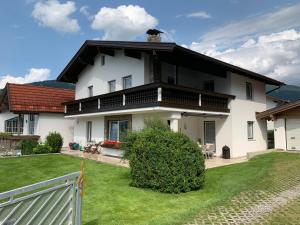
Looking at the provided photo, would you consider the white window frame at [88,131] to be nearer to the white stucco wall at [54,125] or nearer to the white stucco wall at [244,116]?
the white stucco wall at [54,125]

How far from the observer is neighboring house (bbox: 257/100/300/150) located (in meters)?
19.7

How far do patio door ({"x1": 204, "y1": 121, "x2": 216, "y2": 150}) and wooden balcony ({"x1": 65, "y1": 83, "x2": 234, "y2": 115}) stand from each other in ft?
6.14

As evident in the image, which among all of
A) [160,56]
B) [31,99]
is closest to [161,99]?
[160,56]

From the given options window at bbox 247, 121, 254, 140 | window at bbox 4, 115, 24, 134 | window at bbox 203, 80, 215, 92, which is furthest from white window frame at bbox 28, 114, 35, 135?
window at bbox 247, 121, 254, 140

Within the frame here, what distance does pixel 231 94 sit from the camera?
18.7 metres

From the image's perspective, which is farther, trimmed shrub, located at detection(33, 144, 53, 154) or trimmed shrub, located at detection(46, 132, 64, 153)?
trimmed shrub, located at detection(46, 132, 64, 153)

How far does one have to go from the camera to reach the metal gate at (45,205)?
3.44m

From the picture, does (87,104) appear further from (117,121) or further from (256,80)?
(256,80)

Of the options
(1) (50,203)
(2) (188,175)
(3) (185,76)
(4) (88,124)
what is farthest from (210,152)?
(1) (50,203)

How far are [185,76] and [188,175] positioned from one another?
1202cm

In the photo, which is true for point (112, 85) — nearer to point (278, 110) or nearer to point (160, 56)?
point (160, 56)

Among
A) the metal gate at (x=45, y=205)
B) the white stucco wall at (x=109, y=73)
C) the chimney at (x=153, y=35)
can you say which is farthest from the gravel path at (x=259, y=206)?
the chimney at (x=153, y=35)

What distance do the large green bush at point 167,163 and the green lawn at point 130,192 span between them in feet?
1.11

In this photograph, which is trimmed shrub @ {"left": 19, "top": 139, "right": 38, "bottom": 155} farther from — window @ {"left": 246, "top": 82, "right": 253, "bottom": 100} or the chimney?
window @ {"left": 246, "top": 82, "right": 253, "bottom": 100}
